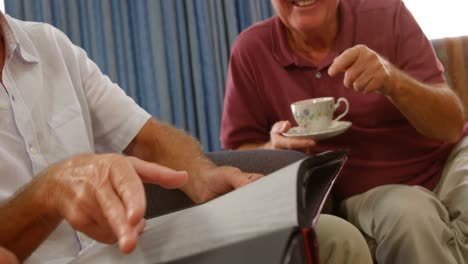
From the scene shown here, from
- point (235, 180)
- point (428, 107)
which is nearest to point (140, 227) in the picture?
point (235, 180)

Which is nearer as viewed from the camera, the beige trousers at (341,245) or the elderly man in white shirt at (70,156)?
the elderly man in white shirt at (70,156)

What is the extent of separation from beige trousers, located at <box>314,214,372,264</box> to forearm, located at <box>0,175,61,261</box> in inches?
18.7

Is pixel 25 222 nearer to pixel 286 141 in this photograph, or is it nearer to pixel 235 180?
pixel 235 180

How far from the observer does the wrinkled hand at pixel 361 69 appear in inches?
44.3

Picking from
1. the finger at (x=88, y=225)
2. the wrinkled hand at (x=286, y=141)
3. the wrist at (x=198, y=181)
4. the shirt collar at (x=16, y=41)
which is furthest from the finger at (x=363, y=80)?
the finger at (x=88, y=225)

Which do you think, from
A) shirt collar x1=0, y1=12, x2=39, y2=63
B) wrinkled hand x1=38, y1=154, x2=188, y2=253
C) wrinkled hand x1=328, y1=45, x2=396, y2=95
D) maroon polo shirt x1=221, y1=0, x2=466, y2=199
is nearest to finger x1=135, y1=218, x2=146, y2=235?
wrinkled hand x1=38, y1=154, x2=188, y2=253

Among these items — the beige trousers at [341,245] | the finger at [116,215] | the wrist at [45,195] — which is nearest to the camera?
the finger at [116,215]

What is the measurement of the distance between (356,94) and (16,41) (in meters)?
0.75

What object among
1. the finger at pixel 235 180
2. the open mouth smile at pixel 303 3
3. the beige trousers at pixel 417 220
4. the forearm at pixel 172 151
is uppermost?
the open mouth smile at pixel 303 3

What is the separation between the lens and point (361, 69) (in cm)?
113

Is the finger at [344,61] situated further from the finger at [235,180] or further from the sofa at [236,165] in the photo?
the finger at [235,180]

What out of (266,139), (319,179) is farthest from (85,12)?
(319,179)

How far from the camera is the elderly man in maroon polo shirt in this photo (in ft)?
3.60

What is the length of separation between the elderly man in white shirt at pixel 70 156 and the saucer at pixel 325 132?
0.24 m
